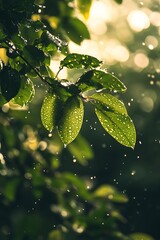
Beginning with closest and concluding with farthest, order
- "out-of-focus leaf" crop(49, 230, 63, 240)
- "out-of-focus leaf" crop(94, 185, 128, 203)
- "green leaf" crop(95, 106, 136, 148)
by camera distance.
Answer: "green leaf" crop(95, 106, 136, 148) < "out-of-focus leaf" crop(49, 230, 63, 240) < "out-of-focus leaf" crop(94, 185, 128, 203)

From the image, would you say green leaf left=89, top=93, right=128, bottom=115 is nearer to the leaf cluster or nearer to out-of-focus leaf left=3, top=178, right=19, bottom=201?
the leaf cluster

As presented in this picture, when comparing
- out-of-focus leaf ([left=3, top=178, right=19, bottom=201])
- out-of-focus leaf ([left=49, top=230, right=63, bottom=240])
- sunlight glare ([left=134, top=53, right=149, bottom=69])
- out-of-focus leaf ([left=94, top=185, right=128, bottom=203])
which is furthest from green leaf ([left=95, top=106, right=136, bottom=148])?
sunlight glare ([left=134, top=53, right=149, bottom=69])

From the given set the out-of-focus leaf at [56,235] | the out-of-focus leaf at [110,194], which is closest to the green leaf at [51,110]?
the out-of-focus leaf at [56,235]

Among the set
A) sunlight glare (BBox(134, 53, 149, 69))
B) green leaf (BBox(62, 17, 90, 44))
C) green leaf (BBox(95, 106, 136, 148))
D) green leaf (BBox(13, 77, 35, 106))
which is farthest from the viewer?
sunlight glare (BBox(134, 53, 149, 69))

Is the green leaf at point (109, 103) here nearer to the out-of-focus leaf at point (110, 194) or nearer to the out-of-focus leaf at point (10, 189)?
the out-of-focus leaf at point (10, 189)

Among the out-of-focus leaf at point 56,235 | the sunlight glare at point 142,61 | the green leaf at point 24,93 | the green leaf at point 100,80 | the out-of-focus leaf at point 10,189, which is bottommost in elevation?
the sunlight glare at point 142,61
